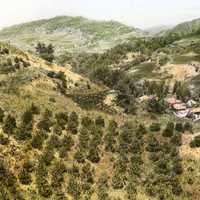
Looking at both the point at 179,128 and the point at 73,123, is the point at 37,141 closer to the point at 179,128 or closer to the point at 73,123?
the point at 73,123

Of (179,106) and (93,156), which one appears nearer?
(93,156)

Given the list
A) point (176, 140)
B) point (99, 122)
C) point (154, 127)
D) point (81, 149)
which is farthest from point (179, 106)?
point (81, 149)

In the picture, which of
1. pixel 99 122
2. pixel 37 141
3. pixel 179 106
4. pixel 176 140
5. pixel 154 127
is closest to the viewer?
pixel 37 141

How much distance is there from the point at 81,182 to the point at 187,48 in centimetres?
16023

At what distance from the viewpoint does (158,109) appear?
99.2 meters

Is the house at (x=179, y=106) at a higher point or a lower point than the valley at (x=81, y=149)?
lower

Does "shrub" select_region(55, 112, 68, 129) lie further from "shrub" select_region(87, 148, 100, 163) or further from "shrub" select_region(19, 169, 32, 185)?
"shrub" select_region(19, 169, 32, 185)

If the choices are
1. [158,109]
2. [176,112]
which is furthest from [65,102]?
[176,112]

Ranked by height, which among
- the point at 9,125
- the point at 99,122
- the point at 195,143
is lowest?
the point at 195,143

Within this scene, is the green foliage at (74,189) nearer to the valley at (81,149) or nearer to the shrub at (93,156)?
the valley at (81,149)

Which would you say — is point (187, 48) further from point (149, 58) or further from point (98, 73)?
point (98, 73)

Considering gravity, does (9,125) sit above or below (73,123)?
above

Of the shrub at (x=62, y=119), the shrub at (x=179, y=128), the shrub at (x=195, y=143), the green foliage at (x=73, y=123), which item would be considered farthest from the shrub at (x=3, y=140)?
the shrub at (x=179, y=128)

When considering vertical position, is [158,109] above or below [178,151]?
below
